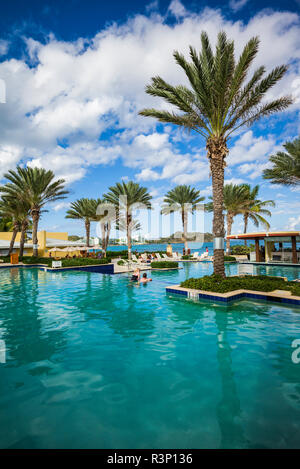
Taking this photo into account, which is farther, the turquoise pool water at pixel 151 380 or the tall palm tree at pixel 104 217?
the tall palm tree at pixel 104 217

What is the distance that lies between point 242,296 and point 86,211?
98.9 feet

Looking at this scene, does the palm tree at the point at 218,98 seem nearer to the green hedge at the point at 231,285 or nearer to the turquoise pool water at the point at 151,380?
the green hedge at the point at 231,285

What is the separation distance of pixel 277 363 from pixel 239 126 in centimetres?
1085

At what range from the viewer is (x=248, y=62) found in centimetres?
983

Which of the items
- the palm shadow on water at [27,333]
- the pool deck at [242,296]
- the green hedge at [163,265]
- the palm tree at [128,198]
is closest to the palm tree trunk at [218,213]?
the pool deck at [242,296]

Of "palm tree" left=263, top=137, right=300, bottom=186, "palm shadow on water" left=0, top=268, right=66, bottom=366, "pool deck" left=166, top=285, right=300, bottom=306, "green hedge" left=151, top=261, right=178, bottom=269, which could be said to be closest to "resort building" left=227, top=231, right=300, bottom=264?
"palm tree" left=263, top=137, right=300, bottom=186

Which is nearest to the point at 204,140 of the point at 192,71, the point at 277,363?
the point at 192,71

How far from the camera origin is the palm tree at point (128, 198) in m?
27.4

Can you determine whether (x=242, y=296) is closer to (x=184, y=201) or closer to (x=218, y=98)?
(x=218, y=98)

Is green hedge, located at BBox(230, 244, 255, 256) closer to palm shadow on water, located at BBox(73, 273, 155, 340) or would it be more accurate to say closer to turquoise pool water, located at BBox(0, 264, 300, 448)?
palm shadow on water, located at BBox(73, 273, 155, 340)

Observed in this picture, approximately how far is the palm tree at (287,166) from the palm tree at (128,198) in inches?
563

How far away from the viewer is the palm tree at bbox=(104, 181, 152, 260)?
27391mm

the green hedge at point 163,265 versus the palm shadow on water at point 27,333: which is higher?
the green hedge at point 163,265
